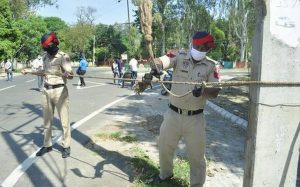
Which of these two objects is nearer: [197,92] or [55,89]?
[197,92]

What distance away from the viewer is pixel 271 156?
3684 millimetres

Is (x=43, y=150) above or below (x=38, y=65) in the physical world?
below

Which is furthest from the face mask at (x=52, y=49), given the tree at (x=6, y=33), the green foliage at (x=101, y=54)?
the green foliage at (x=101, y=54)

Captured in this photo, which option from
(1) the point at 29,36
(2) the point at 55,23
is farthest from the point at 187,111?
(2) the point at 55,23

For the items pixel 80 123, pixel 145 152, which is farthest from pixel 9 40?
pixel 145 152

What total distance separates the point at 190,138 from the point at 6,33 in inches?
1475

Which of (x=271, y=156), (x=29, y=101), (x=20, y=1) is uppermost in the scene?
(x=20, y=1)

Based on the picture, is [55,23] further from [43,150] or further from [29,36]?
[43,150]

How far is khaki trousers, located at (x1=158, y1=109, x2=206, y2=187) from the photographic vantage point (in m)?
5.02

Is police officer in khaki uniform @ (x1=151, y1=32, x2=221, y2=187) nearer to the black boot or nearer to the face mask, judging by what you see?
the black boot

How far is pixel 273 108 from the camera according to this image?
3.58m

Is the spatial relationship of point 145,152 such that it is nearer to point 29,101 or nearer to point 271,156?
point 271,156

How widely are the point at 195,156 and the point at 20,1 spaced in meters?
51.6

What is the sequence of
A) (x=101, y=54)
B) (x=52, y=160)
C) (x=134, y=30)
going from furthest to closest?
(x=101, y=54) → (x=134, y=30) → (x=52, y=160)
